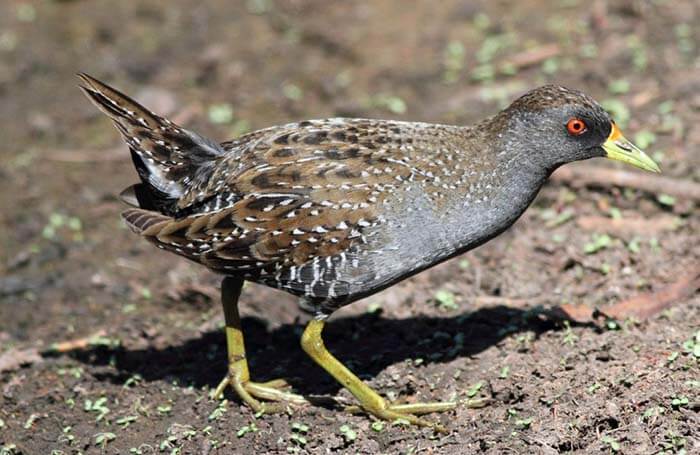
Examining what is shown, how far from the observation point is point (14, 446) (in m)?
5.95

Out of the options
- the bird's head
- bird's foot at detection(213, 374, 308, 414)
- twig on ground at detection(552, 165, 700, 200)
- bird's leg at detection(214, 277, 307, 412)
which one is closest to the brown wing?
bird's leg at detection(214, 277, 307, 412)

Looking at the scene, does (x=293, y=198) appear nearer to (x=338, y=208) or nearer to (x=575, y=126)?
(x=338, y=208)

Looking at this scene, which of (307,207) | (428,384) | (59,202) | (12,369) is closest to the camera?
(307,207)

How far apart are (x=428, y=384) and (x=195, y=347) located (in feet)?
5.93

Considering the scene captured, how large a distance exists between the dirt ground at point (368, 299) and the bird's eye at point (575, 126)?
1.28 metres

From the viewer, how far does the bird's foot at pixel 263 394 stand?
238 inches

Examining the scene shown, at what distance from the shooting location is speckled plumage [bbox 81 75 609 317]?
5641mm

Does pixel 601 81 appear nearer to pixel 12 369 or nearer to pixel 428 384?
pixel 428 384

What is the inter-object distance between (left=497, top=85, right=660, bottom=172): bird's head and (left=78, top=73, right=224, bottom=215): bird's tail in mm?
1841

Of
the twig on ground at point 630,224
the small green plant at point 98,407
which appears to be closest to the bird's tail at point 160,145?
the small green plant at point 98,407

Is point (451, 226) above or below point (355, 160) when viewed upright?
below

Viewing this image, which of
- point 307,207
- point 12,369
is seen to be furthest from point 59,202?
point 307,207

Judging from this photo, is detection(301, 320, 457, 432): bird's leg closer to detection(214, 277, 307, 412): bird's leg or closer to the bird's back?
the bird's back

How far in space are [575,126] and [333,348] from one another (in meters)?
2.22
